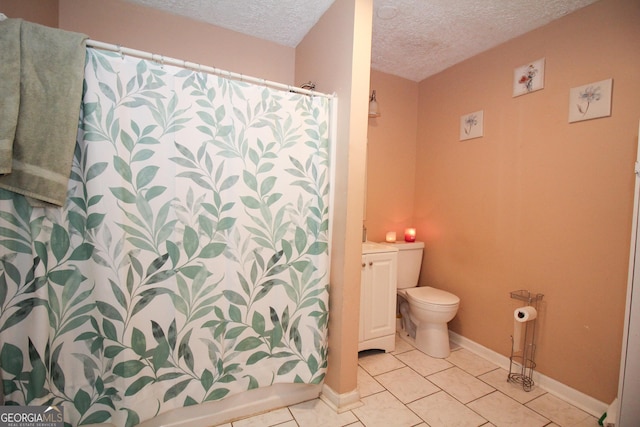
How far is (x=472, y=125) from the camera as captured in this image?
219cm

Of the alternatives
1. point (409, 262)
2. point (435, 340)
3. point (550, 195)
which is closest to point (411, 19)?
point (550, 195)

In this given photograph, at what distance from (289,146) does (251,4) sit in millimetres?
968

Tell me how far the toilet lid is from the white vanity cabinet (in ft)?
0.62

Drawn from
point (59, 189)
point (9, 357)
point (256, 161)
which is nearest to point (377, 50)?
point (256, 161)

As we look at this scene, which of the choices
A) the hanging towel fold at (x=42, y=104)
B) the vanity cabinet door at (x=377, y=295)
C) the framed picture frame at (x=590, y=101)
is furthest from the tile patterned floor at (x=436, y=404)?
the framed picture frame at (x=590, y=101)

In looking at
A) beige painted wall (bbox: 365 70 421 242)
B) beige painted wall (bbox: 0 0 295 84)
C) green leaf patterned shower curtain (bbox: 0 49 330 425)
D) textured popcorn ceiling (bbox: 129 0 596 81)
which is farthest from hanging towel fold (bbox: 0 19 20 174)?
beige painted wall (bbox: 365 70 421 242)

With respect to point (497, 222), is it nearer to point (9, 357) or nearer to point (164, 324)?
point (164, 324)

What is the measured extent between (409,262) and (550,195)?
3.71 feet

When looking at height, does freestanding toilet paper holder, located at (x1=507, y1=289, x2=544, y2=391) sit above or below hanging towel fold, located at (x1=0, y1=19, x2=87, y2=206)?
below

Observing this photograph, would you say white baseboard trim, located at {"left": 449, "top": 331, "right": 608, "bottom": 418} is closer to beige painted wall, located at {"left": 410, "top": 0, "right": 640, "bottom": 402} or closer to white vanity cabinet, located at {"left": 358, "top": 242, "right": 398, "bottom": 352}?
beige painted wall, located at {"left": 410, "top": 0, "right": 640, "bottom": 402}

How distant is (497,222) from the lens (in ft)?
6.66

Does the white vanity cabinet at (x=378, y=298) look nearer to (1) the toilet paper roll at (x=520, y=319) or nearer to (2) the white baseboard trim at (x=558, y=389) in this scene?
(2) the white baseboard trim at (x=558, y=389)

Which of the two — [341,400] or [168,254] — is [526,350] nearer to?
[341,400]

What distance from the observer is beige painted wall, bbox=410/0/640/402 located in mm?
1478
